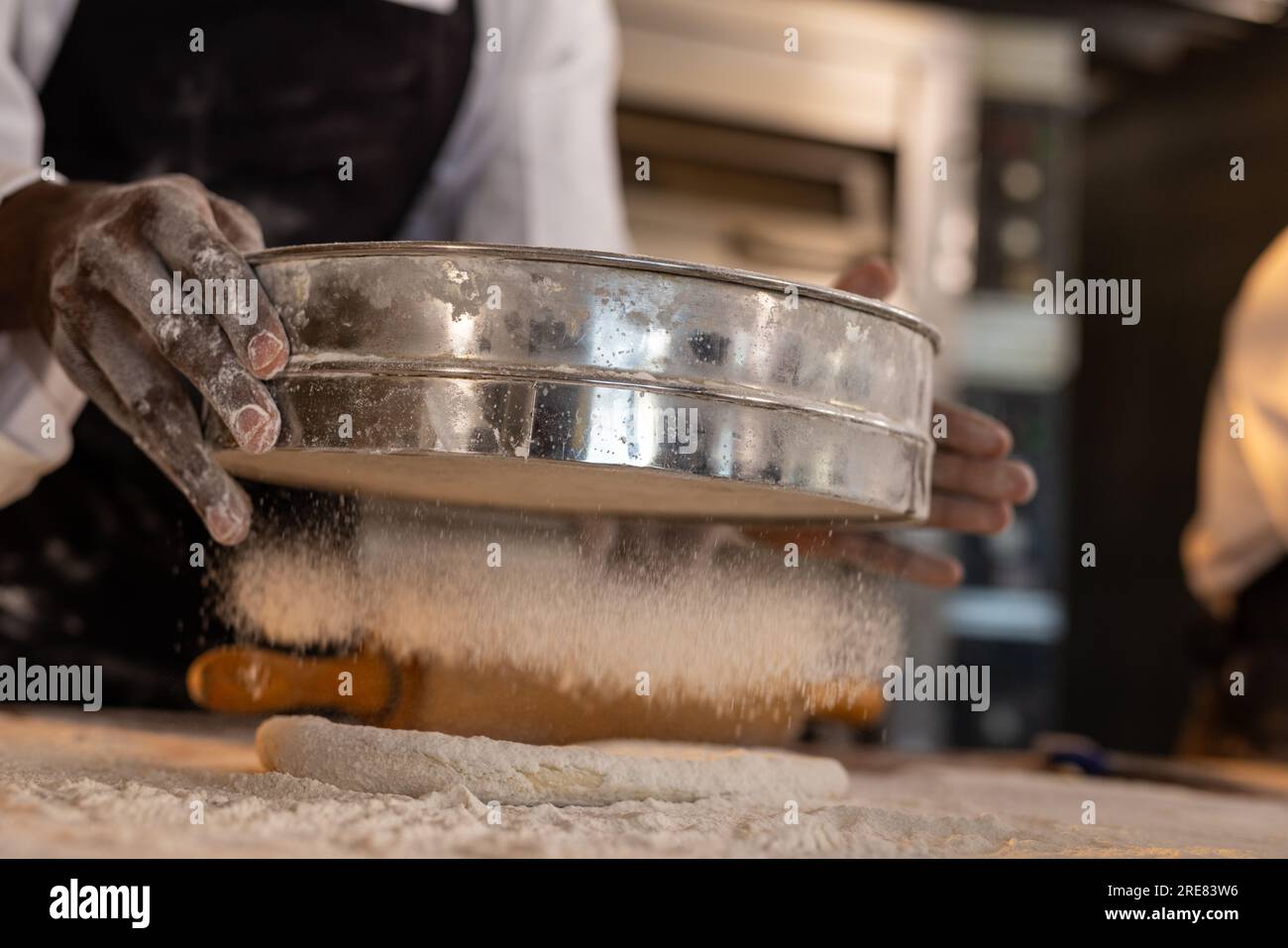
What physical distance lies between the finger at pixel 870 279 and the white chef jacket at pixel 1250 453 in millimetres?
705

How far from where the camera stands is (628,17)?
2490 millimetres

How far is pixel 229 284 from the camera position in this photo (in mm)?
738

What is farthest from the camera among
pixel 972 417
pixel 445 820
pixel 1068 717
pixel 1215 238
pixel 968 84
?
pixel 1068 717

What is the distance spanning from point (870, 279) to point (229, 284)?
24.4 inches

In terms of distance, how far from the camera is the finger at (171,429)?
2.67 feet

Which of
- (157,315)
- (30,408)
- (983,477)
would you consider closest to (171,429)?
(157,315)

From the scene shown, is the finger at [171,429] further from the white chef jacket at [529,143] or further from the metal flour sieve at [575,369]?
the white chef jacket at [529,143]

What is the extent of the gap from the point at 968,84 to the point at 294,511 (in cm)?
226

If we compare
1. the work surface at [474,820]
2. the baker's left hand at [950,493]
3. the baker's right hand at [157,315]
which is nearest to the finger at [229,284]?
the baker's right hand at [157,315]

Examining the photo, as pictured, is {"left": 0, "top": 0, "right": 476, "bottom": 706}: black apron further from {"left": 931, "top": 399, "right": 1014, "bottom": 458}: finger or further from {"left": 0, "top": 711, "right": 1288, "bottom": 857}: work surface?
{"left": 931, "top": 399, "right": 1014, "bottom": 458}: finger

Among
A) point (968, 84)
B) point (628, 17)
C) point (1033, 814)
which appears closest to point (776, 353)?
point (1033, 814)

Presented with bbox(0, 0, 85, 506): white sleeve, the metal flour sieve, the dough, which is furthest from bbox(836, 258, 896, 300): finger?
bbox(0, 0, 85, 506): white sleeve
